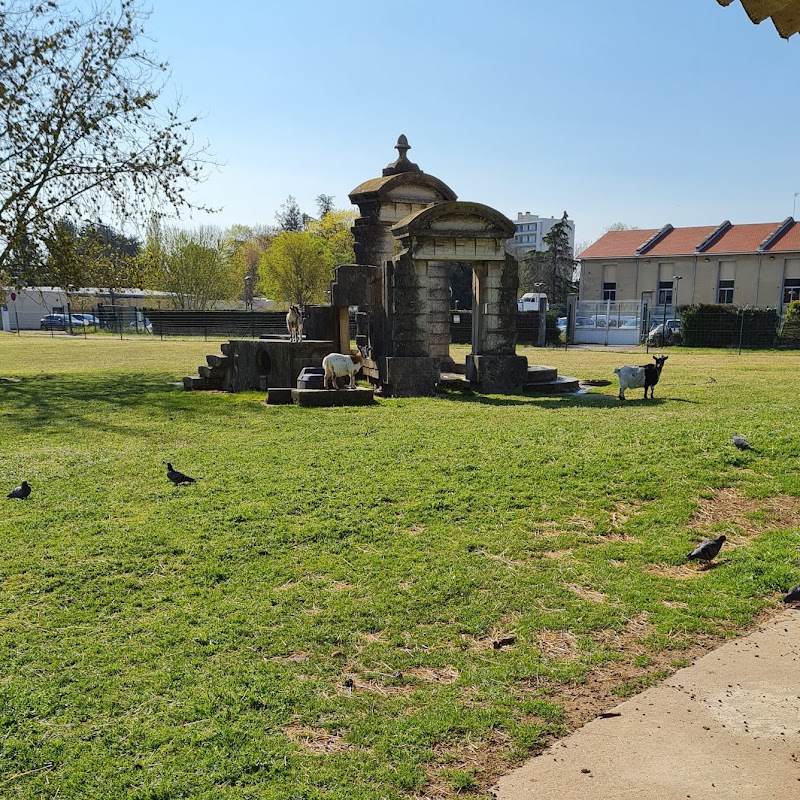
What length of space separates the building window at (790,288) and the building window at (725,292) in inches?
137

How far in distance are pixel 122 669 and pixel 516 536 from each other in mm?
3213

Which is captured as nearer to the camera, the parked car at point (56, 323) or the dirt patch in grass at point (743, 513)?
the dirt patch in grass at point (743, 513)

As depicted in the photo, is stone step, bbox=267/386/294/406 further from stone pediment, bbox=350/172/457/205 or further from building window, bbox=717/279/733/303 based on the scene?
building window, bbox=717/279/733/303

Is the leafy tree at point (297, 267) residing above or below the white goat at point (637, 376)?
above

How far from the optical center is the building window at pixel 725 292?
49.3m

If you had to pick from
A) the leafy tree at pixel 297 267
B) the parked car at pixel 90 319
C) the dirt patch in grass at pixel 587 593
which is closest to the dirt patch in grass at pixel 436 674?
→ the dirt patch in grass at pixel 587 593

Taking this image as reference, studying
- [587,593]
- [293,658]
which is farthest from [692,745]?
[293,658]

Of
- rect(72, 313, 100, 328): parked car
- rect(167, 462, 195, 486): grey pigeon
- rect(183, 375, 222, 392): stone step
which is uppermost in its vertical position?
rect(72, 313, 100, 328): parked car

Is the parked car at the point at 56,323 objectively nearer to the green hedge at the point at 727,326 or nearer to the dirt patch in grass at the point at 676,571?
the green hedge at the point at 727,326

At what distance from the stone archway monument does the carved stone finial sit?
160 inches

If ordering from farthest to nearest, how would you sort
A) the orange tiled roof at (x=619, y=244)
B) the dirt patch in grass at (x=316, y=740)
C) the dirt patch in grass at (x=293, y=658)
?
the orange tiled roof at (x=619, y=244), the dirt patch in grass at (x=293, y=658), the dirt patch in grass at (x=316, y=740)

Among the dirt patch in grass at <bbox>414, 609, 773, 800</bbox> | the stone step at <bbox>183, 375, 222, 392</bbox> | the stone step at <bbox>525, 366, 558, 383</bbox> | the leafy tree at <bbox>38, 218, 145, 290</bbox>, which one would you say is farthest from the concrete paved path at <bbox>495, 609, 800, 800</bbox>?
the leafy tree at <bbox>38, 218, 145, 290</bbox>

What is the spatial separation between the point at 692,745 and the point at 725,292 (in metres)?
51.9

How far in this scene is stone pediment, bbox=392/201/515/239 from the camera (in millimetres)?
14156
